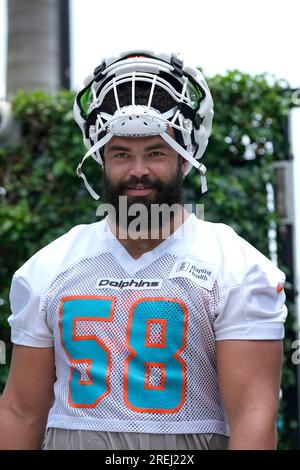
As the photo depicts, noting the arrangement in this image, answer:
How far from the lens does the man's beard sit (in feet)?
9.68

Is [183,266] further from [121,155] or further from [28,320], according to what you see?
[28,320]

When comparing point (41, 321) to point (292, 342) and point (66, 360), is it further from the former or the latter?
point (292, 342)

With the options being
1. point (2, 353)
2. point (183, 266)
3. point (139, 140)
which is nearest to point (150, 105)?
point (139, 140)

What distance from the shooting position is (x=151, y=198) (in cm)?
295

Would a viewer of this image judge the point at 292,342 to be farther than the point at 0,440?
Yes

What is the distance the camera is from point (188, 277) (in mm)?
2879

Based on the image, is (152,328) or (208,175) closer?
(152,328)

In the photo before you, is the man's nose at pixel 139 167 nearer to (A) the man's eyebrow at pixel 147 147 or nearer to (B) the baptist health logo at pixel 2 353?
(A) the man's eyebrow at pixel 147 147

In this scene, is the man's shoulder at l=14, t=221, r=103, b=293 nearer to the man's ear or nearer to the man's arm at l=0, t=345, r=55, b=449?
the man's arm at l=0, t=345, r=55, b=449

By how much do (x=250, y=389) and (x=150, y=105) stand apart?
95cm

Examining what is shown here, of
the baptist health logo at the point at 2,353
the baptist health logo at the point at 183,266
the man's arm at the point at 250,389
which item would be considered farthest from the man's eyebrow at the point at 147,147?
the baptist health logo at the point at 2,353

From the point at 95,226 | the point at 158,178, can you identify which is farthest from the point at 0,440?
the point at 158,178

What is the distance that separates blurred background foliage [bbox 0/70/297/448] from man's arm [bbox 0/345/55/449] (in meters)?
2.93

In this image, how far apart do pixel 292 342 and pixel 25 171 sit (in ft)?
6.86
